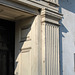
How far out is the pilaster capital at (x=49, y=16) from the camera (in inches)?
219

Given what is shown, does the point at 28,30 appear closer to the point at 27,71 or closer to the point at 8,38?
the point at 8,38

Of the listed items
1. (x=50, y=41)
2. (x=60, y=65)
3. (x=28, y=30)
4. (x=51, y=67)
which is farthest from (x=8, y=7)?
(x=60, y=65)

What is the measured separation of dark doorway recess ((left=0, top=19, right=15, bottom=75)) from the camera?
5638 mm

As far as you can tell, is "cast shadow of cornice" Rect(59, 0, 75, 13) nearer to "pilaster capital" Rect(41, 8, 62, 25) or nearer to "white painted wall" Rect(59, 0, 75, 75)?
"white painted wall" Rect(59, 0, 75, 75)

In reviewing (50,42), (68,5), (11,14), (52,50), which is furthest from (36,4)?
(68,5)

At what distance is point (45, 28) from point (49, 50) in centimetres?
53

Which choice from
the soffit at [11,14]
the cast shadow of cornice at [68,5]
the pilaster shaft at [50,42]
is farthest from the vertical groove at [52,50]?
the cast shadow of cornice at [68,5]

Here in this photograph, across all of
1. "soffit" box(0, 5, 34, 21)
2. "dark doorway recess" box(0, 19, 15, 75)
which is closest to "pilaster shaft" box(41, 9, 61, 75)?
"soffit" box(0, 5, 34, 21)

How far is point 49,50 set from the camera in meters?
5.61

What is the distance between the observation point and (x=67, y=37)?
6.68 m

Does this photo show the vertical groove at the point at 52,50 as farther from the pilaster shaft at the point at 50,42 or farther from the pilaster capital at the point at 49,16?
the pilaster capital at the point at 49,16

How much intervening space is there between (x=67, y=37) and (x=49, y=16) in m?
1.24

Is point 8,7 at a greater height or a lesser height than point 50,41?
greater

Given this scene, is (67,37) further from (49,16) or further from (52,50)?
(49,16)
